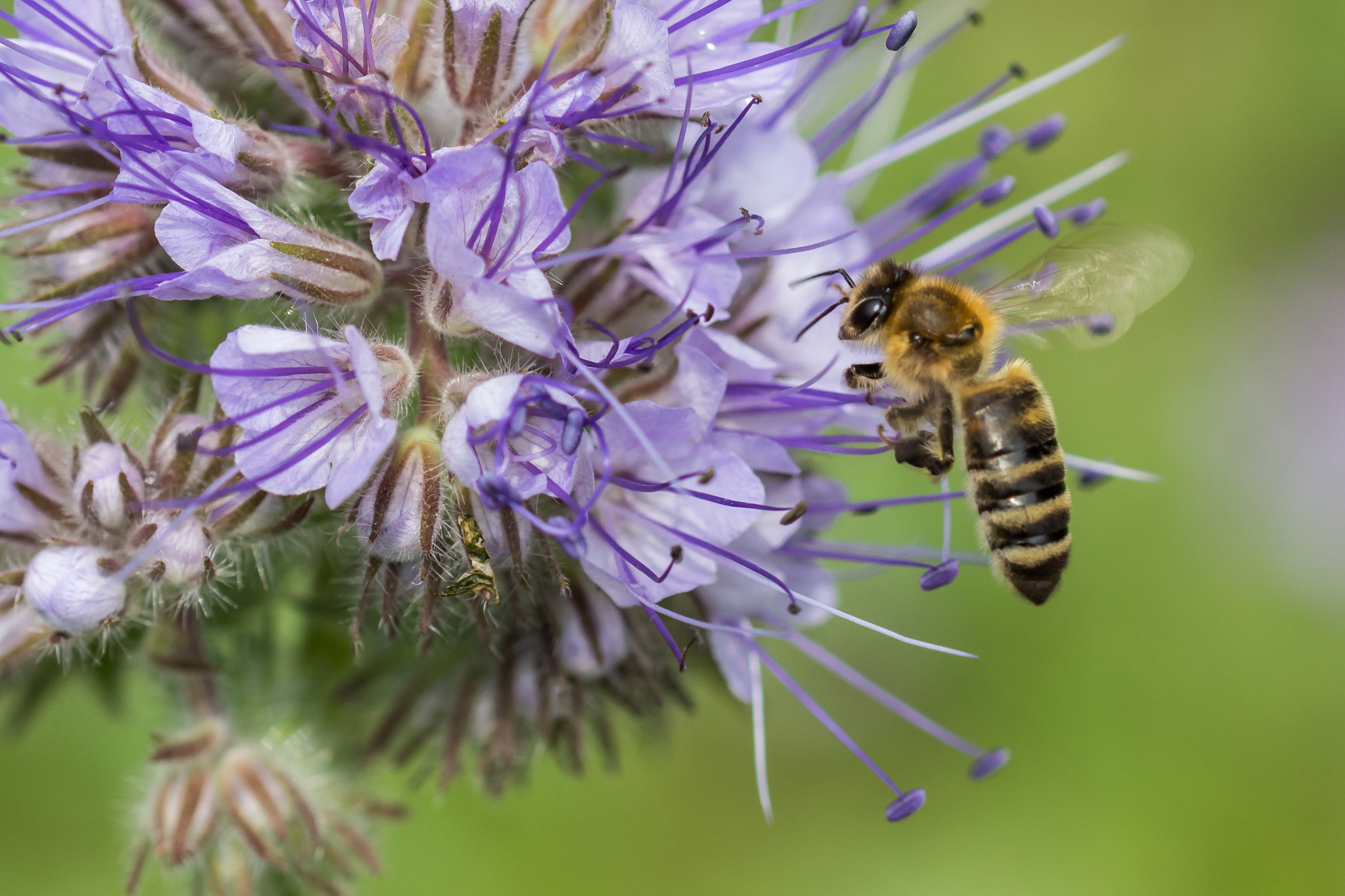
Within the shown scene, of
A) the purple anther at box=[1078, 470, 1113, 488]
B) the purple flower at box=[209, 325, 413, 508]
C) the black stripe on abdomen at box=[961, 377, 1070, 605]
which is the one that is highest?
the purple flower at box=[209, 325, 413, 508]

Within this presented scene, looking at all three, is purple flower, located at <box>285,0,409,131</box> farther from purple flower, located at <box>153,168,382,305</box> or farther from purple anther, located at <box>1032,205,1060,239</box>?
purple anther, located at <box>1032,205,1060,239</box>

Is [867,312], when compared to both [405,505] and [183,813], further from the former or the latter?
[183,813]

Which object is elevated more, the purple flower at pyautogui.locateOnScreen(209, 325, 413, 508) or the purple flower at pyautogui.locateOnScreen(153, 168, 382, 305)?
the purple flower at pyautogui.locateOnScreen(153, 168, 382, 305)

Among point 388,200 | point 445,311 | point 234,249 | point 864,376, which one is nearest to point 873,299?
point 864,376

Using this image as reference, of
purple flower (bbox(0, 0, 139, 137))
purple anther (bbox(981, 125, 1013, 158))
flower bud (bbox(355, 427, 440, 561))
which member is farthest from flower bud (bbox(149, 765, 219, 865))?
purple anther (bbox(981, 125, 1013, 158))

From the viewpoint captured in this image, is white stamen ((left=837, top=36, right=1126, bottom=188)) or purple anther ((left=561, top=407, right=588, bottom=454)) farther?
white stamen ((left=837, top=36, right=1126, bottom=188))

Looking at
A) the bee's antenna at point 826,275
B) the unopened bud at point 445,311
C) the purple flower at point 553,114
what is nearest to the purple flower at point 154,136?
the unopened bud at point 445,311

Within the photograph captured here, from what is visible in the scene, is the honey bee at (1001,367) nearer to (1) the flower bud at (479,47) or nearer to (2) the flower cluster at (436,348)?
(2) the flower cluster at (436,348)

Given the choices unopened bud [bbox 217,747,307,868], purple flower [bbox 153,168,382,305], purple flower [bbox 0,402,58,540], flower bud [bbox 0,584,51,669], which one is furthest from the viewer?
unopened bud [bbox 217,747,307,868]
